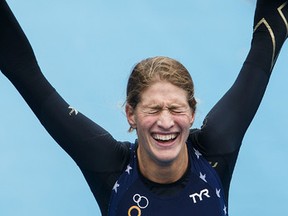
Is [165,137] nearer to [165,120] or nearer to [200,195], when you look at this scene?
[165,120]

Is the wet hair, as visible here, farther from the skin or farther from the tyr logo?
the tyr logo

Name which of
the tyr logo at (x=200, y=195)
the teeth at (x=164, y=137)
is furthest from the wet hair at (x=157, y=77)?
the tyr logo at (x=200, y=195)

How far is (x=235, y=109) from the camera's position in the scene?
1.95 meters

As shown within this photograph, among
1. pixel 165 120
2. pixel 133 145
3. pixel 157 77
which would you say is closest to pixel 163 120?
pixel 165 120

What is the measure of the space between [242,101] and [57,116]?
576 millimetres

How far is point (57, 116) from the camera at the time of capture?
1.84 metres

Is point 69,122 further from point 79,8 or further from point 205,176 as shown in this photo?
point 79,8

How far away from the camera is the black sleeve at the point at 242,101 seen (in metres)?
1.94

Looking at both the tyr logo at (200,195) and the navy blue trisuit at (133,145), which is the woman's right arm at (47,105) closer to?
the navy blue trisuit at (133,145)

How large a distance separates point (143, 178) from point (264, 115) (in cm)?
238

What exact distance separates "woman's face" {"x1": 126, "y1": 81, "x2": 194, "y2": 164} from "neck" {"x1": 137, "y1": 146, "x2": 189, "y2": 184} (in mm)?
22

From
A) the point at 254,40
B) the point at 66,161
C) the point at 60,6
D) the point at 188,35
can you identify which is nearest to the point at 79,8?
the point at 60,6

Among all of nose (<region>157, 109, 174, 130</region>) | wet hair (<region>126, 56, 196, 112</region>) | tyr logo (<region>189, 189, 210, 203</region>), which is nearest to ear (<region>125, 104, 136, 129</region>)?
wet hair (<region>126, 56, 196, 112</region>)

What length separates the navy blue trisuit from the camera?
183 cm
